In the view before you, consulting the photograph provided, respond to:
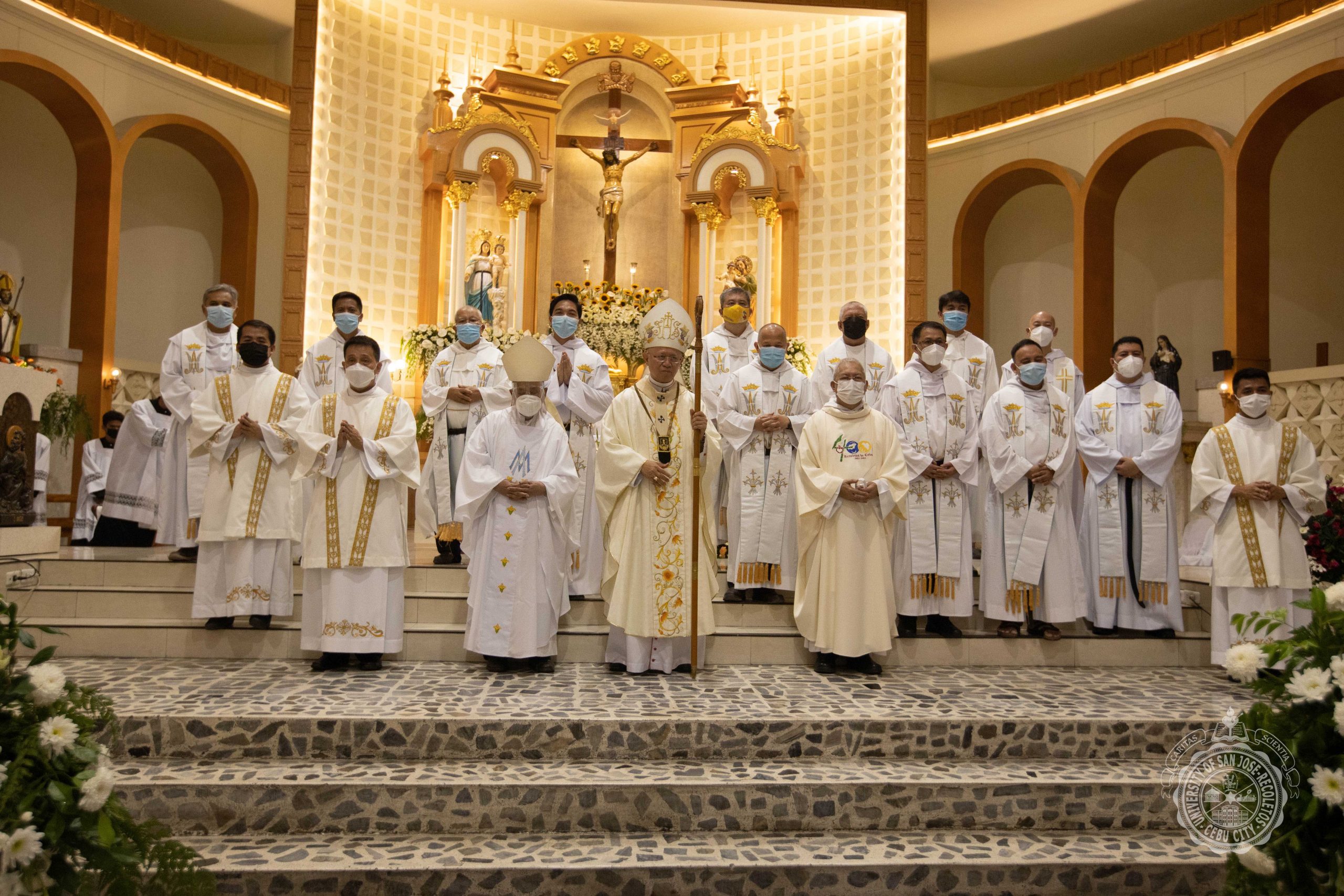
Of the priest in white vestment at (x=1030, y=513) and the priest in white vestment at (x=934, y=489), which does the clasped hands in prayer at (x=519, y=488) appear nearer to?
the priest in white vestment at (x=934, y=489)

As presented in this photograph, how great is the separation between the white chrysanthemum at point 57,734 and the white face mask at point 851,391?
4819 millimetres

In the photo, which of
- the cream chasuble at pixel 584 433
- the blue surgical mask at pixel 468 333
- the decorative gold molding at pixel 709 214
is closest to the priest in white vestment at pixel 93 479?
the blue surgical mask at pixel 468 333

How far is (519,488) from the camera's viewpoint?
6.31m

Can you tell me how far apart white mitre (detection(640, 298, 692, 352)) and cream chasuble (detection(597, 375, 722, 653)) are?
0.32 m

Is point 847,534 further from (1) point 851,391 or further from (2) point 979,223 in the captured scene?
(2) point 979,223

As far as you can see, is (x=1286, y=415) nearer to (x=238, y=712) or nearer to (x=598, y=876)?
(x=598, y=876)

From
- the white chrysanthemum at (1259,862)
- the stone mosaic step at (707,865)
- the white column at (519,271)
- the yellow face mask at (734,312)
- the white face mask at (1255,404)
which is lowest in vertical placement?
the stone mosaic step at (707,865)

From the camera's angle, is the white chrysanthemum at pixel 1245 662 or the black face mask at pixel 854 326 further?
the black face mask at pixel 854 326

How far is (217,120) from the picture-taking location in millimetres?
12445

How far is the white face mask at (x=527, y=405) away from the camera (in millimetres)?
6477

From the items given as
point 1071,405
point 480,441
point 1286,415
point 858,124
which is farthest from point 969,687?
point 858,124

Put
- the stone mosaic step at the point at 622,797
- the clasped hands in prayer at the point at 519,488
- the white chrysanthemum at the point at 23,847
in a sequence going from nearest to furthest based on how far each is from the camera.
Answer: the white chrysanthemum at the point at 23,847 < the stone mosaic step at the point at 622,797 < the clasped hands in prayer at the point at 519,488

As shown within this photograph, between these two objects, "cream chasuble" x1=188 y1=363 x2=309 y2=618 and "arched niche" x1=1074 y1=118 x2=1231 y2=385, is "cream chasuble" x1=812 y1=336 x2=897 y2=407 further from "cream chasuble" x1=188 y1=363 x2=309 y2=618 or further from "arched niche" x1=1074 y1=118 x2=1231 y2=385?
"arched niche" x1=1074 y1=118 x2=1231 y2=385

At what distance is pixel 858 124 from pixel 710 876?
34.0 ft
